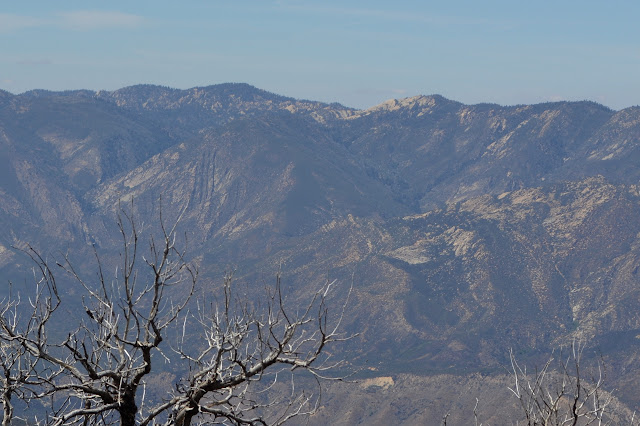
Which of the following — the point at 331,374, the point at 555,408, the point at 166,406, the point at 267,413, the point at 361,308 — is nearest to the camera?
the point at 166,406

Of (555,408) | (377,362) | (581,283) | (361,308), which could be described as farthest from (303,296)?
(555,408)

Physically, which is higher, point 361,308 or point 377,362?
point 361,308

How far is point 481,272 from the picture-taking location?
190875mm

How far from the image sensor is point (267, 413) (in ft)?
387

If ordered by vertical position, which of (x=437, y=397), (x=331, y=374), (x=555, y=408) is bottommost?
(x=555, y=408)

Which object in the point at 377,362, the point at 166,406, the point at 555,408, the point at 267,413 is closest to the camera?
the point at 166,406

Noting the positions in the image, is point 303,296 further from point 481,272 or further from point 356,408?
point 356,408

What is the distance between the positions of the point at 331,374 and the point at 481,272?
2162 inches

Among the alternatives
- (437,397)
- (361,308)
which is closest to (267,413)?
(437,397)

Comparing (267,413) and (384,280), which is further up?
(384,280)

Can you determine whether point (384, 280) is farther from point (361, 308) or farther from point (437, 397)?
point (437, 397)

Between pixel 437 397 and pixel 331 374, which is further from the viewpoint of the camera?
pixel 331 374

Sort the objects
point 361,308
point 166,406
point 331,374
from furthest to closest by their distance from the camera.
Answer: point 361,308 → point 331,374 → point 166,406

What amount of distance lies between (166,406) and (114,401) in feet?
2.71
